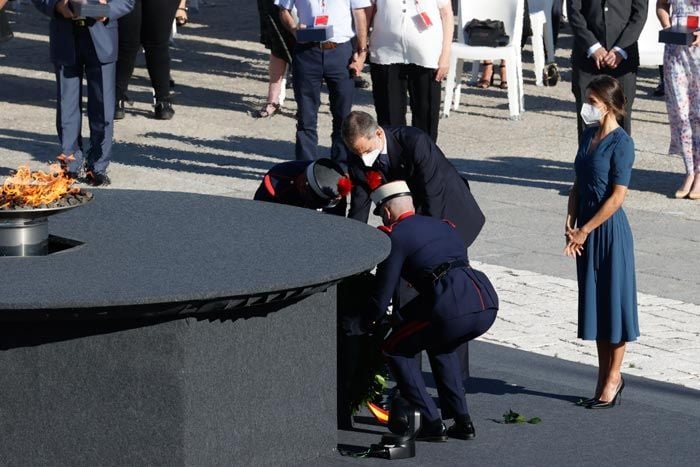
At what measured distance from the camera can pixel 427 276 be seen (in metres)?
6.84

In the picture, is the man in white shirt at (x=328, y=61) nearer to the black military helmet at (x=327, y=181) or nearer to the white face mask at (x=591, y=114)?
the black military helmet at (x=327, y=181)

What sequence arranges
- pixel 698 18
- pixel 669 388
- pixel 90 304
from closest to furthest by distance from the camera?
pixel 90 304, pixel 669 388, pixel 698 18

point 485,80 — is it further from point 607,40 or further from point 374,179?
point 374,179

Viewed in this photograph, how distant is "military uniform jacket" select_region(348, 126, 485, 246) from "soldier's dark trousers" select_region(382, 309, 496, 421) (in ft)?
2.75

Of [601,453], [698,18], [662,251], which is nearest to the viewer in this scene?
[601,453]

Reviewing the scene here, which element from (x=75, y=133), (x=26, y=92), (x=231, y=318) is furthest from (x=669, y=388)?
(x=26, y=92)

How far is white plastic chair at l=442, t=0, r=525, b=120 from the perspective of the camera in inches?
587

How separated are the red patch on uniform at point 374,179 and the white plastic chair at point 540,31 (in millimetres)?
9600

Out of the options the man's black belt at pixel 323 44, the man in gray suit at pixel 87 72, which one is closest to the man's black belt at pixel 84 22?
the man in gray suit at pixel 87 72

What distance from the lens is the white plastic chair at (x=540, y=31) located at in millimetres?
17094

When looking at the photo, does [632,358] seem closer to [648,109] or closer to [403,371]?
[403,371]

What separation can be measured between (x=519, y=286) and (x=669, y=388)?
75.0 inches

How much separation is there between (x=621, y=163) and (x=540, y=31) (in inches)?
391

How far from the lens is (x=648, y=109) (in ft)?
52.2
